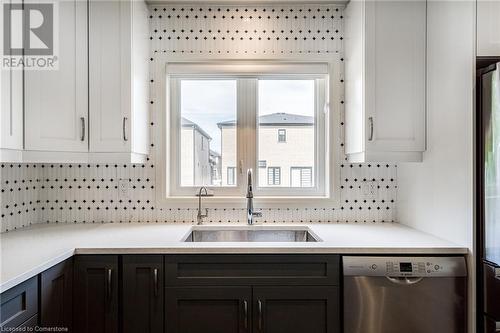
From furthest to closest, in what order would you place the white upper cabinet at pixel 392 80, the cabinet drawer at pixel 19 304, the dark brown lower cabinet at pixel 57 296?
the white upper cabinet at pixel 392 80 → the dark brown lower cabinet at pixel 57 296 → the cabinet drawer at pixel 19 304

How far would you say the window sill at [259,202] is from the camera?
233cm

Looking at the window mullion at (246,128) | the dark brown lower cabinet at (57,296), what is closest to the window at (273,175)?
the window mullion at (246,128)

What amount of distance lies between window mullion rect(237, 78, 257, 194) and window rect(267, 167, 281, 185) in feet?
0.36

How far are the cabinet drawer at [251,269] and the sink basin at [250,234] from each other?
527mm

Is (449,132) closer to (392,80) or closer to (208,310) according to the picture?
(392,80)

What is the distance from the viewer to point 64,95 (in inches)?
73.4

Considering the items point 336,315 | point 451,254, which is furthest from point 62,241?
point 451,254

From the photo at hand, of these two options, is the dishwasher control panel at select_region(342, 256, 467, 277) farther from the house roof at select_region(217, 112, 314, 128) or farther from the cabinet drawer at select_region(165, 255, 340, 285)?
the house roof at select_region(217, 112, 314, 128)

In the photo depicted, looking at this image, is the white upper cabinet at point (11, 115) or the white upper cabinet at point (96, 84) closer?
the white upper cabinet at point (11, 115)

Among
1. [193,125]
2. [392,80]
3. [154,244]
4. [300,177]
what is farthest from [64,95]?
[392,80]

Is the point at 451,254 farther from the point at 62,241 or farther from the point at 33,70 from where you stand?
the point at 33,70

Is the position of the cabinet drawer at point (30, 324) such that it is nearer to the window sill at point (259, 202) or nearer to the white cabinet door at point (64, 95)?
the white cabinet door at point (64, 95)

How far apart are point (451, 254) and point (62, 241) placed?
6.40 feet

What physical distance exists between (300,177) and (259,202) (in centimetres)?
36
